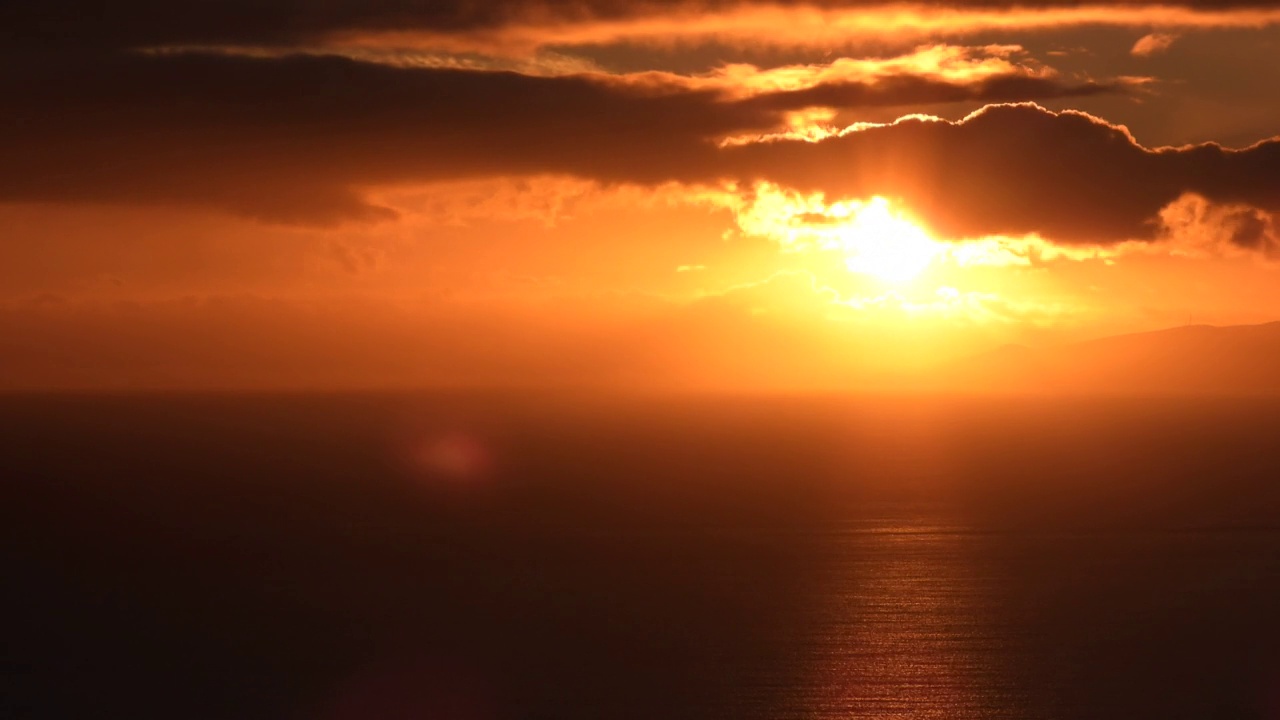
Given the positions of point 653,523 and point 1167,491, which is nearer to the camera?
point 653,523

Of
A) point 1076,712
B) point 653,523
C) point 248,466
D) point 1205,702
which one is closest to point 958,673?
Answer: point 1076,712

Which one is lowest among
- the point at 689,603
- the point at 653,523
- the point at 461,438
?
the point at 689,603

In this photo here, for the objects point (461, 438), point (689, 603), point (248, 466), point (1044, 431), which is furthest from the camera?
point (1044, 431)

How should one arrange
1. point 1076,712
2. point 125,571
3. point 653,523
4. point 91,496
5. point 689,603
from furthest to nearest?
point 91,496
point 653,523
point 125,571
point 689,603
point 1076,712

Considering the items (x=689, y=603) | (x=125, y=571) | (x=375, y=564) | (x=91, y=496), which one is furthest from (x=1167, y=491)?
(x=91, y=496)

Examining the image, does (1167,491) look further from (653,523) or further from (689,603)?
(689,603)

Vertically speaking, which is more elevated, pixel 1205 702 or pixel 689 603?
pixel 689 603

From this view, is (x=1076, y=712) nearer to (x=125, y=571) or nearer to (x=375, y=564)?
(x=375, y=564)
